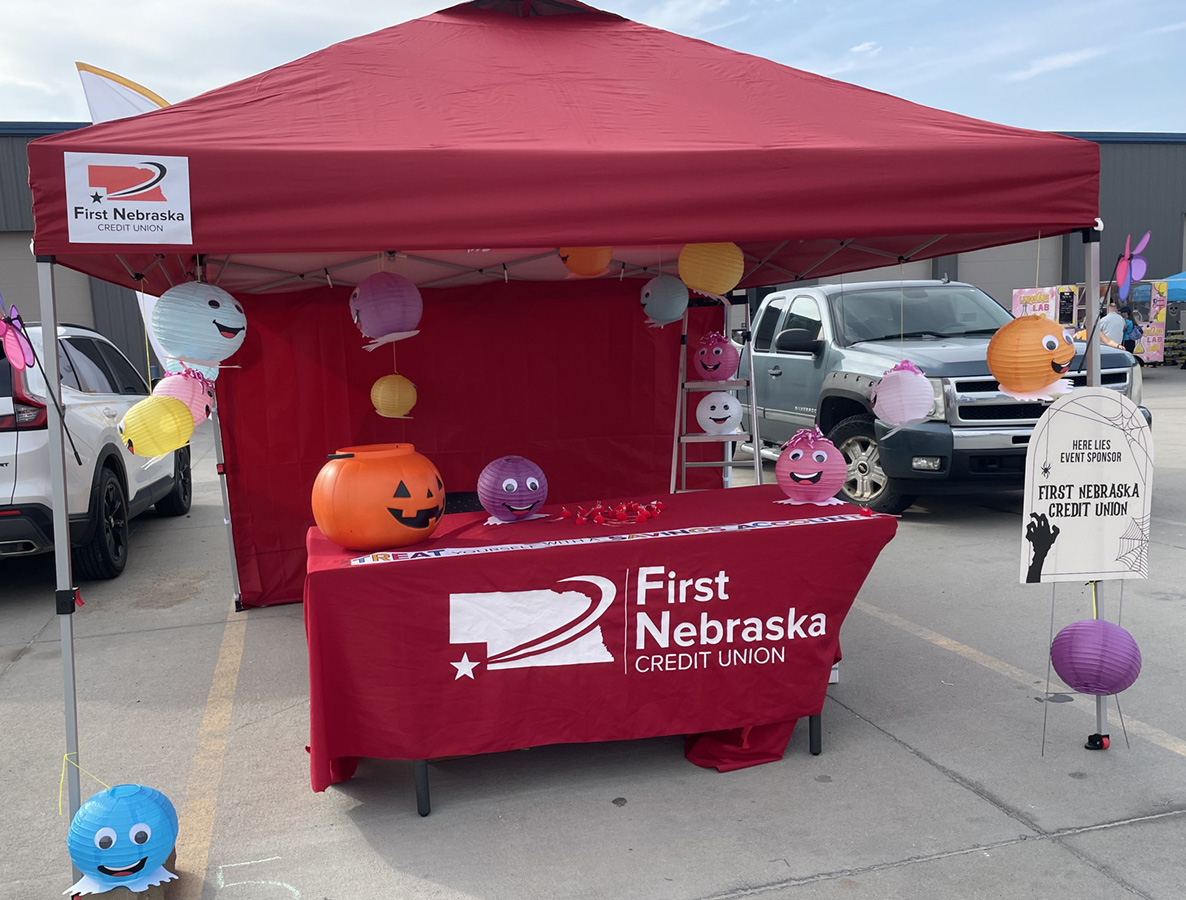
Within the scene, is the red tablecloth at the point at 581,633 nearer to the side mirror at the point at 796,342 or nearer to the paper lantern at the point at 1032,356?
the paper lantern at the point at 1032,356

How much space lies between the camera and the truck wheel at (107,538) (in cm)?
652

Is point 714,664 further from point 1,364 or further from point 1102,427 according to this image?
point 1,364

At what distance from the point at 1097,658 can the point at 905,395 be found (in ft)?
4.94

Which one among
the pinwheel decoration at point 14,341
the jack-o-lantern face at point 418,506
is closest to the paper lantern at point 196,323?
the pinwheel decoration at point 14,341

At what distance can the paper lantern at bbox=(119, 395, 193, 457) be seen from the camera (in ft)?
12.0

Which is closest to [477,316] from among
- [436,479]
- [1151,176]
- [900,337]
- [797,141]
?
[436,479]

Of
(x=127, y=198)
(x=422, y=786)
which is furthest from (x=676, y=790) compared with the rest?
(x=127, y=198)

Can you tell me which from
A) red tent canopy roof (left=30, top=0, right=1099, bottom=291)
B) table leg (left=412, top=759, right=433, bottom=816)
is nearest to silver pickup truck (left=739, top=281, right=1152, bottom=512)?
red tent canopy roof (left=30, top=0, right=1099, bottom=291)

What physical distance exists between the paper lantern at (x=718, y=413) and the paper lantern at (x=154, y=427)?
346 centimetres

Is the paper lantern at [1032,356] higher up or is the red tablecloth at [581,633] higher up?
the paper lantern at [1032,356]

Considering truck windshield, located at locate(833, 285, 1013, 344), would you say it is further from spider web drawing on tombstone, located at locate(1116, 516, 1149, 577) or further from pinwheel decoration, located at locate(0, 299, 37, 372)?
pinwheel decoration, located at locate(0, 299, 37, 372)

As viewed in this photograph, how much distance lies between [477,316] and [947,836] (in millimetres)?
4291

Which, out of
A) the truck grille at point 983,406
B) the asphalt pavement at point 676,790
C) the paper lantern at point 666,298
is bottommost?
the asphalt pavement at point 676,790

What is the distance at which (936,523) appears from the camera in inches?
303
